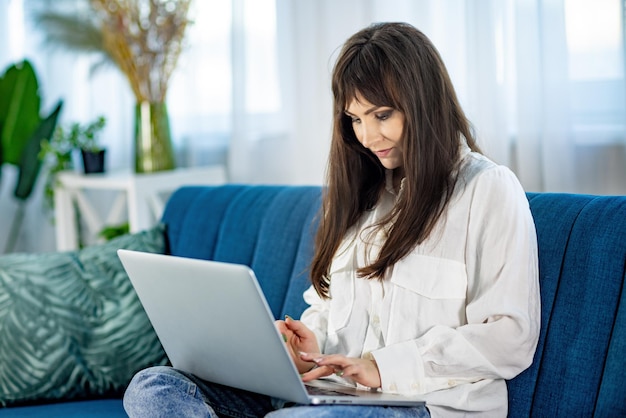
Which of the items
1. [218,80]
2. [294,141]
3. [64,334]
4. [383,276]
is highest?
[218,80]

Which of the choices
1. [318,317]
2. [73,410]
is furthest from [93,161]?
[318,317]

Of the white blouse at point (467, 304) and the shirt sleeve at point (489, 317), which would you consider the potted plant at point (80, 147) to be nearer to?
the white blouse at point (467, 304)

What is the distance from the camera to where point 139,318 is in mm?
2010

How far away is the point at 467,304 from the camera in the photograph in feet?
4.50

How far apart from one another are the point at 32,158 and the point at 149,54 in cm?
73

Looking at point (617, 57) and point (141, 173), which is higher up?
point (617, 57)

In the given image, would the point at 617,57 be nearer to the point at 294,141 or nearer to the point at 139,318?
the point at 294,141

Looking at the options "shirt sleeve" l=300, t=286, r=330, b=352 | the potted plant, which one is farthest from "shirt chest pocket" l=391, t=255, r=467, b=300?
the potted plant

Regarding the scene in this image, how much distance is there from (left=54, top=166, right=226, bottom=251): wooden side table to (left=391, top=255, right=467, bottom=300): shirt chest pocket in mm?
1432

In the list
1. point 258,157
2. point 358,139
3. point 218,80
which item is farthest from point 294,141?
point 358,139

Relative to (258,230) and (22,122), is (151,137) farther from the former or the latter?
(258,230)

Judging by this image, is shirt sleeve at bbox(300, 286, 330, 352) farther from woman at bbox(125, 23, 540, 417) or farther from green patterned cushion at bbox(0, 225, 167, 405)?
green patterned cushion at bbox(0, 225, 167, 405)

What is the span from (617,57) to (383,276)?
0.76 meters

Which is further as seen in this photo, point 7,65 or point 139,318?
point 7,65
